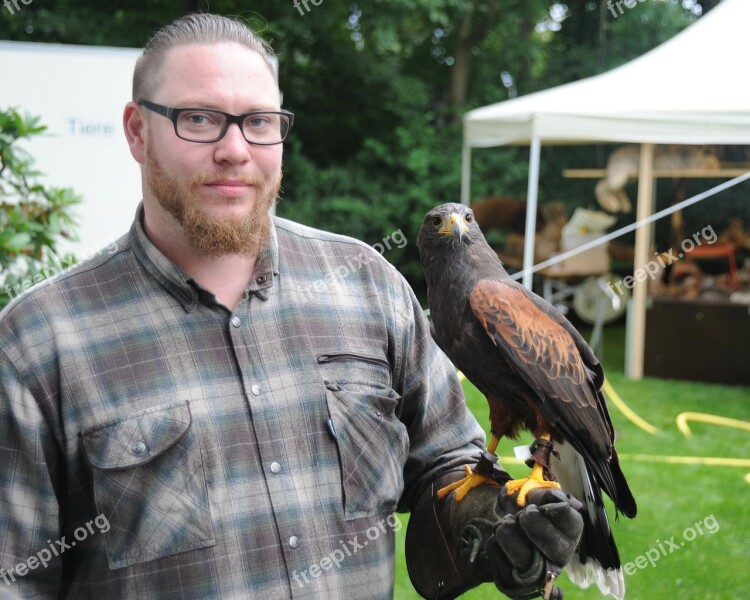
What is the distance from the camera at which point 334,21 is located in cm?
1196

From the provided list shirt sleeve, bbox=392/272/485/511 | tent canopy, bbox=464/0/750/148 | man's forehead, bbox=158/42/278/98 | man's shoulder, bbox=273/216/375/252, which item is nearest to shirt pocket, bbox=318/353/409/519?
shirt sleeve, bbox=392/272/485/511

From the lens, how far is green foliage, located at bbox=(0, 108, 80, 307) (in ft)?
9.42

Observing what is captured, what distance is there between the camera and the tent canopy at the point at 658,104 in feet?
22.5

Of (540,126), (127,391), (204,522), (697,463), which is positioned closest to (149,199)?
(127,391)

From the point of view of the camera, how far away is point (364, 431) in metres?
1.84

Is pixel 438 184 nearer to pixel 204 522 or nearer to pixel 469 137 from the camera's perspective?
pixel 469 137

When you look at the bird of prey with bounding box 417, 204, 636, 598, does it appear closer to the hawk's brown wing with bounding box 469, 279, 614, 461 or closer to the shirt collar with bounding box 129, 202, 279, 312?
the hawk's brown wing with bounding box 469, 279, 614, 461

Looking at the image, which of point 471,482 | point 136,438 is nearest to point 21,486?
Answer: point 136,438

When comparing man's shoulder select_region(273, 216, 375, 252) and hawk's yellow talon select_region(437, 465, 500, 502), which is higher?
man's shoulder select_region(273, 216, 375, 252)

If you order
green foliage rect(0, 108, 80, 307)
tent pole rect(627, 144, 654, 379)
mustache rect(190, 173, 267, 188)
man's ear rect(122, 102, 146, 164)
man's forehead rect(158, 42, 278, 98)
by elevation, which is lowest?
tent pole rect(627, 144, 654, 379)

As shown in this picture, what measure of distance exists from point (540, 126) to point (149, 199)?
5.89m

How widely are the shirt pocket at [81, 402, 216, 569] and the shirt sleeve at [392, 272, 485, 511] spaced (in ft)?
1.93

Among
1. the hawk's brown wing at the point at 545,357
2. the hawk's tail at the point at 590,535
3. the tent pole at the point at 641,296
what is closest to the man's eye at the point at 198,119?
the hawk's brown wing at the point at 545,357

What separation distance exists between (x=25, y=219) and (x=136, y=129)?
1.42 meters
